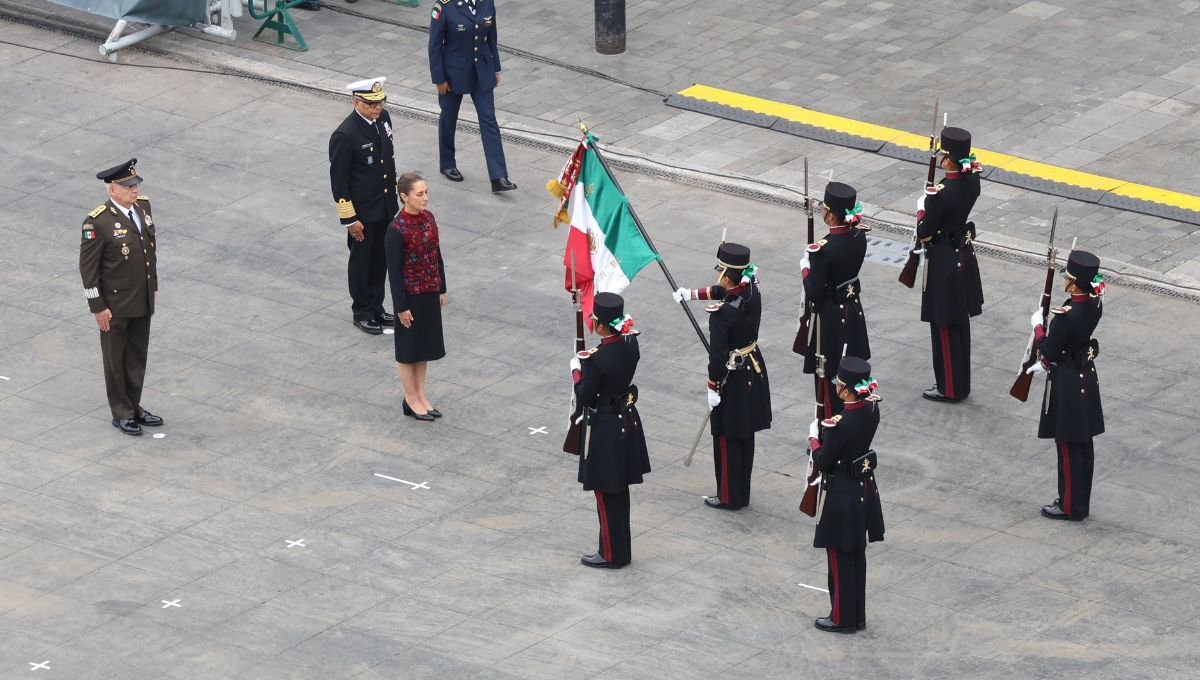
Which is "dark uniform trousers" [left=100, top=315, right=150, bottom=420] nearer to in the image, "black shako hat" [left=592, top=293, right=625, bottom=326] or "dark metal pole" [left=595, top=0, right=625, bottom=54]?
"black shako hat" [left=592, top=293, right=625, bottom=326]

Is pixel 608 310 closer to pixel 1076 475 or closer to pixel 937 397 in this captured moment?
pixel 1076 475

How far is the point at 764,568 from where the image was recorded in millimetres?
13633

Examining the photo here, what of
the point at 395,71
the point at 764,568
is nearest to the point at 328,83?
the point at 395,71

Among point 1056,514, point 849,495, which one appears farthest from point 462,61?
point 849,495

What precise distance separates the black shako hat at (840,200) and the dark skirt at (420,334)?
2797 millimetres

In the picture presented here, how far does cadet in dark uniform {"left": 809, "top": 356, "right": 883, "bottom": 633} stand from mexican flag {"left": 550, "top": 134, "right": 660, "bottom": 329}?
234cm

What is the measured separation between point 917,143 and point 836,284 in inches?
205

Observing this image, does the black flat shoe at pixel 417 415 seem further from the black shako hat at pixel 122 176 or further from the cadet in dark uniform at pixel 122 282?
the black shako hat at pixel 122 176

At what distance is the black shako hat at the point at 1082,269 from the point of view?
13.9m

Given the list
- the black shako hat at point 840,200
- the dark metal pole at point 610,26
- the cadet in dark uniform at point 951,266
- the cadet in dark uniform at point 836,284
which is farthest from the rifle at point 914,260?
the dark metal pole at point 610,26

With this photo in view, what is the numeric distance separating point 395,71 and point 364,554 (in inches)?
347

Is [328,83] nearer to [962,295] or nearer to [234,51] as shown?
[234,51]

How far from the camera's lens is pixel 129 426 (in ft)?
50.1

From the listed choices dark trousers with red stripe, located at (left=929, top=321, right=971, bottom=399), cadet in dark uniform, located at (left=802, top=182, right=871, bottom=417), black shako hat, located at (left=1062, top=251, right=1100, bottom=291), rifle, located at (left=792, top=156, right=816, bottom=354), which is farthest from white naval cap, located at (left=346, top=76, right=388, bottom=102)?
black shako hat, located at (left=1062, top=251, right=1100, bottom=291)
